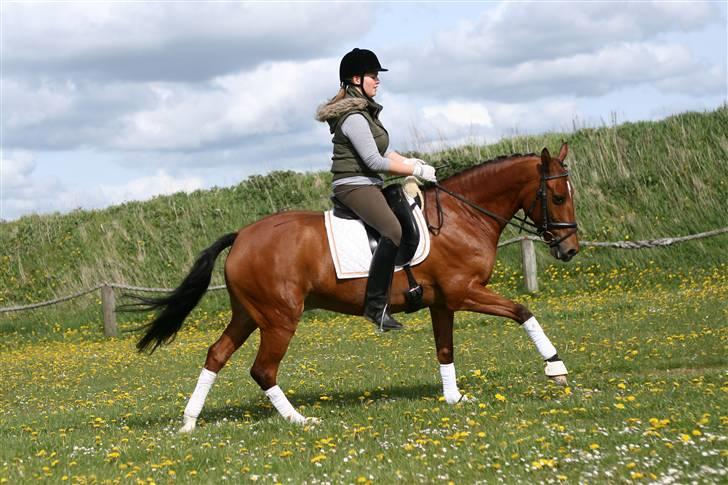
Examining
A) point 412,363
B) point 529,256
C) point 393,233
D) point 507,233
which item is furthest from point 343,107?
point 507,233

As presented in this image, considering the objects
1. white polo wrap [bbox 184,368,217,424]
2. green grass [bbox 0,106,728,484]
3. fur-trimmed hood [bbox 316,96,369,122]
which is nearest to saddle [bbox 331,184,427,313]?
fur-trimmed hood [bbox 316,96,369,122]

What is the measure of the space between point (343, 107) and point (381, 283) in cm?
187

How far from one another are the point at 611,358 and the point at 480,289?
A: 157 inches

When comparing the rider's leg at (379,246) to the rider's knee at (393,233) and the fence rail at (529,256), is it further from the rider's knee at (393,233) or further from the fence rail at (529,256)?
the fence rail at (529,256)

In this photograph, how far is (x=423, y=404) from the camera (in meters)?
9.66

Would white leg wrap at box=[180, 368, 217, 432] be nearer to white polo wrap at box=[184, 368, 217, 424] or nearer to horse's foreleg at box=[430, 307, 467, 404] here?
white polo wrap at box=[184, 368, 217, 424]

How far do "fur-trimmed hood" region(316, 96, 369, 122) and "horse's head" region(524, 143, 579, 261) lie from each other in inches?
80.7

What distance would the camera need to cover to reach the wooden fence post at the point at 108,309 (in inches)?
928

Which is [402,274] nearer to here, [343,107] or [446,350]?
[446,350]

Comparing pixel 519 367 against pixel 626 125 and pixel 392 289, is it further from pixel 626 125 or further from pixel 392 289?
pixel 626 125

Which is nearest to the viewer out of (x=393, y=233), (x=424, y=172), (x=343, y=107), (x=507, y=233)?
(x=393, y=233)

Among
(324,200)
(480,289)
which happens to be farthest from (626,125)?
(480,289)

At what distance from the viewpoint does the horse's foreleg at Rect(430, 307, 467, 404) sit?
9.80 m

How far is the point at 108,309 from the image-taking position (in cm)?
2372
